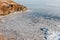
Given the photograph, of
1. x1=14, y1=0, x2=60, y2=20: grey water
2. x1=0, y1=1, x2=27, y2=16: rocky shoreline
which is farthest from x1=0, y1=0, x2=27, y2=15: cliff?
x1=14, y1=0, x2=60, y2=20: grey water

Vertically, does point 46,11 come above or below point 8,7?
below

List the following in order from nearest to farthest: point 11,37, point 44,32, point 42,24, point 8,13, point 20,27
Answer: point 11,37 → point 44,32 → point 20,27 → point 42,24 → point 8,13

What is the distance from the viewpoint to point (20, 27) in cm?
2350

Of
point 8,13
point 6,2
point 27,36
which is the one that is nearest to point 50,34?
point 27,36

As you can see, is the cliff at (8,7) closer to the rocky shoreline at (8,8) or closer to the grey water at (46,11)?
the rocky shoreline at (8,8)

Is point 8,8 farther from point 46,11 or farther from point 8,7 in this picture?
point 46,11

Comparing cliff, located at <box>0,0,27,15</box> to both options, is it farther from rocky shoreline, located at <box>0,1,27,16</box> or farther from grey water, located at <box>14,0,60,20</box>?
grey water, located at <box>14,0,60,20</box>

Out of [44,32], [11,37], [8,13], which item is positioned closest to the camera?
[11,37]

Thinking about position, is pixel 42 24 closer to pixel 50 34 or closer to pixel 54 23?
pixel 54 23

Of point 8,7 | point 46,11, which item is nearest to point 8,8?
point 8,7

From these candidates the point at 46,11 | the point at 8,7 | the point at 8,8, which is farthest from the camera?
the point at 46,11

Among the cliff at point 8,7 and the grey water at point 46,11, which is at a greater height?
the cliff at point 8,7

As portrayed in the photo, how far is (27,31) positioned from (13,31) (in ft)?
4.78

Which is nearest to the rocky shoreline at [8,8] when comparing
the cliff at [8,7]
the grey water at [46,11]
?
the cliff at [8,7]
